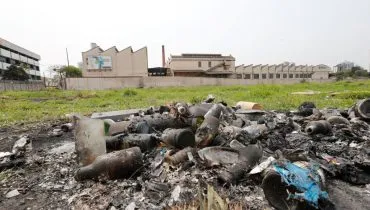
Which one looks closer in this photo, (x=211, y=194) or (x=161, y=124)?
(x=211, y=194)

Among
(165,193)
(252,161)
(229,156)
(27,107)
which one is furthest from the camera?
(27,107)

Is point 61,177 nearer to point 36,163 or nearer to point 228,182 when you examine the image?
point 36,163

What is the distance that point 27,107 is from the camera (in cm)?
1069

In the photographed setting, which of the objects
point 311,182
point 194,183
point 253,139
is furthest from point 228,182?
point 253,139

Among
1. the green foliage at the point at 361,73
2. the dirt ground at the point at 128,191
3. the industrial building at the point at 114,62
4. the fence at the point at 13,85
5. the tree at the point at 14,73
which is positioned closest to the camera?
the dirt ground at the point at 128,191

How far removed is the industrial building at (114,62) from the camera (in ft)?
119

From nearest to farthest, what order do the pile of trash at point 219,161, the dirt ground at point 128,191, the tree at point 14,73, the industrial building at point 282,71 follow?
1. the pile of trash at point 219,161
2. the dirt ground at point 128,191
3. the tree at point 14,73
4. the industrial building at point 282,71

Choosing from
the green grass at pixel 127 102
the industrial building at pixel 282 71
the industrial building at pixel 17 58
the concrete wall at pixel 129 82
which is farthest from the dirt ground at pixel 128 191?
the industrial building at pixel 282 71

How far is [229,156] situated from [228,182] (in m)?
0.49

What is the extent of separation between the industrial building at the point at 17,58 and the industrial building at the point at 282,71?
114 ft

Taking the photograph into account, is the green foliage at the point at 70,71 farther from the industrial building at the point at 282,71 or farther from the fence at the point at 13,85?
the industrial building at the point at 282,71

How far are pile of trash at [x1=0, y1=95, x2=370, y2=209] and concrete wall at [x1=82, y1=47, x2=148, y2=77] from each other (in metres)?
34.3

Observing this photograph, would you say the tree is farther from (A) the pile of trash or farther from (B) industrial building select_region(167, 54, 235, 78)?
(A) the pile of trash

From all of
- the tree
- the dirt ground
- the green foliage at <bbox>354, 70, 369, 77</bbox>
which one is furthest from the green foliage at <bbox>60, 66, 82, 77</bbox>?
the green foliage at <bbox>354, 70, 369, 77</bbox>
